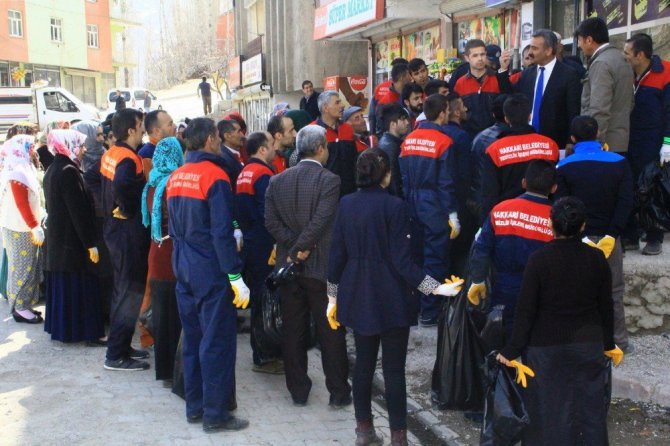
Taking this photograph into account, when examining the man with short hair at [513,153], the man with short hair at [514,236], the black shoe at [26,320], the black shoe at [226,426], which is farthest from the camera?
the black shoe at [26,320]

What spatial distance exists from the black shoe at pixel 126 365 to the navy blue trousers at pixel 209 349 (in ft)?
4.11

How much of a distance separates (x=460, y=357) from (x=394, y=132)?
2634 mm

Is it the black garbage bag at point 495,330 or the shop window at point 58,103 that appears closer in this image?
the black garbage bag at point 495,330

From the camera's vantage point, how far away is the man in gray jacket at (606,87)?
5945 mm

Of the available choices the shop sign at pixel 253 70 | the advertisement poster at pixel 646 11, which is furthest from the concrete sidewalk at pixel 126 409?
the shop sign at pixel 253 70

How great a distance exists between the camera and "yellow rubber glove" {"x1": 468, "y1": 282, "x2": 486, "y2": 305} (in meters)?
4.80

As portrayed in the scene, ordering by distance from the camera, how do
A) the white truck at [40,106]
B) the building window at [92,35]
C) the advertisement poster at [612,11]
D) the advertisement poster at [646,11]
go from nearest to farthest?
1. the advertisement poster at [646,11]
2. the advertisement poster at [612,11]
3. the white truck at [40,106]
4. the building window at [92,35]

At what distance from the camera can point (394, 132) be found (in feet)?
22.6

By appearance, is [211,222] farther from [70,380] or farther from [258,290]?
[70,380]

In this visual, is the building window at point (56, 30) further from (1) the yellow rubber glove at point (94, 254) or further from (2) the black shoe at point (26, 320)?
(1) the yellow rubber glove at point (94, 254)

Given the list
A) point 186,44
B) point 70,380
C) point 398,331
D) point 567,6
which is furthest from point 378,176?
point 186,44

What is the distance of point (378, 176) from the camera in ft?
14.9

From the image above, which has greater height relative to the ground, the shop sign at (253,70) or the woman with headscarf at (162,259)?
the shop sign at (253,70)

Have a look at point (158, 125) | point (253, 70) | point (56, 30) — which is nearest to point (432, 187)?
point (158, 125)
